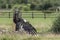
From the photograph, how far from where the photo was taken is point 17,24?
14.1 meters

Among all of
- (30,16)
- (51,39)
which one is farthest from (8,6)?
(51,39)

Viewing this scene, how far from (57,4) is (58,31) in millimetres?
44754

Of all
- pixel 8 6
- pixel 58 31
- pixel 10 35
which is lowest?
pixel 8 6

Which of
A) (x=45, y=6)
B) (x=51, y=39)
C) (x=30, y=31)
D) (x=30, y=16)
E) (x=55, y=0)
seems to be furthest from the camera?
(x=55, y=0)

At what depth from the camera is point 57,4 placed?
61000 mm

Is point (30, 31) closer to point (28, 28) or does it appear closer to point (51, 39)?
point (28, 28)

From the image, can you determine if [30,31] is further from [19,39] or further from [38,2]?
[38,2]

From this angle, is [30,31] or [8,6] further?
[8,6]

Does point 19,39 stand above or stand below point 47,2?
above

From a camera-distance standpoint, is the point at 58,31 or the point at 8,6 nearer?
the point at 58,31

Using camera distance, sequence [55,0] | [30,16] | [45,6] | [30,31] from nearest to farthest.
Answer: [30,31] → [30,16] → [45,6] → [55,0]

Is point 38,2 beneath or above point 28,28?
beneath

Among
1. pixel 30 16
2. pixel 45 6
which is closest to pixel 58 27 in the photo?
pixel 30 16

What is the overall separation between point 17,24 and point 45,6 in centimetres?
4465
